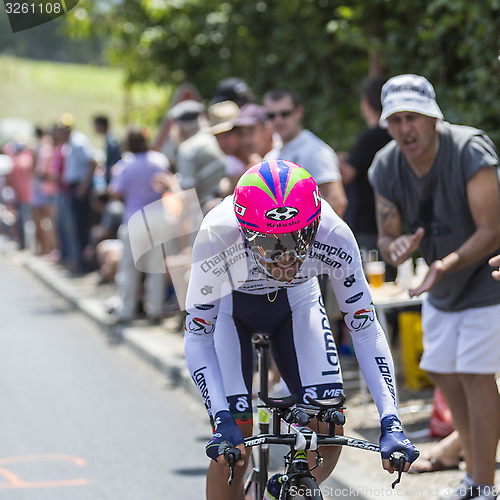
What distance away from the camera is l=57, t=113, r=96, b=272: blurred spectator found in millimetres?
15070

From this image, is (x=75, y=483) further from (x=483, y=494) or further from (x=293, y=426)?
(x=293, y=426)

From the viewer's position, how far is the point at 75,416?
754 cm

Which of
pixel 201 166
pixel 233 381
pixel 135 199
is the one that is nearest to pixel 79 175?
pixel 135 199

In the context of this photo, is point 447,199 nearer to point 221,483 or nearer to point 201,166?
point 221,483

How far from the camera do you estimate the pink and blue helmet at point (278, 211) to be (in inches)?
129

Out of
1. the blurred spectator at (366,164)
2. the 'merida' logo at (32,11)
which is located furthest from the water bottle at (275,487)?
the blurred spectator at (366,164)

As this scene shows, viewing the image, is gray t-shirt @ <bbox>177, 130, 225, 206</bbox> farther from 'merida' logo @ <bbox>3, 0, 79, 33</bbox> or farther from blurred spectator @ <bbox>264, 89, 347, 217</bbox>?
'merida' logo @ <bbox>3, 0, 79, 33</bbox>

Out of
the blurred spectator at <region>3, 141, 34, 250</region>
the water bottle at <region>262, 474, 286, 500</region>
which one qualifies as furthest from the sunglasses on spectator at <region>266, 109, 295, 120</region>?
the blurred spectator at <region>3, 141, 34, 250</region>

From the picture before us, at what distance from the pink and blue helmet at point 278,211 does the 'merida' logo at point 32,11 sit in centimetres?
142

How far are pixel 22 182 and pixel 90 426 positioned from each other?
1339 centimetres

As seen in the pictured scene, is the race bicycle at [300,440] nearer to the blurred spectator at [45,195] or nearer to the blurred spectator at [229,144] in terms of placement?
the blurred spectator at [229,144]

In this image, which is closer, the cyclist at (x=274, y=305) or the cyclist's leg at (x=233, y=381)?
the cyclist at (x=274, y=305)

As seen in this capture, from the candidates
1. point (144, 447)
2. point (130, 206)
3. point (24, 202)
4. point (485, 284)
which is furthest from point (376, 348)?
point (24, 202)

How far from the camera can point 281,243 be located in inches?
129
